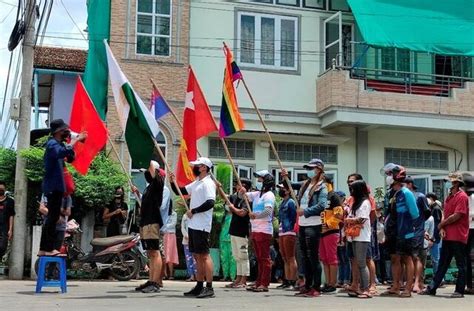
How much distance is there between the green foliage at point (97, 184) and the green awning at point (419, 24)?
799 cm

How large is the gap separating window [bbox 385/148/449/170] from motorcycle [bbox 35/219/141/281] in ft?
33.5

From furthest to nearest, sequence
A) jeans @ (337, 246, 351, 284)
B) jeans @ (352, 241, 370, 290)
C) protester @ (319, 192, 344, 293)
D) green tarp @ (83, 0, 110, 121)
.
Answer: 1. green tarp @ (83, 0, 110, 121)
2. jeans @ (337, 246, 351, 284)
3. protester @ (319, 192, 344, 293)
4. jeans @ (352, 241, 370, 290)

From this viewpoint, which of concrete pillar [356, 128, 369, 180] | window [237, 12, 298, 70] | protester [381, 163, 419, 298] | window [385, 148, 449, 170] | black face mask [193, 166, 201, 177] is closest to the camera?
black face mask [193, 166, 201, 177]

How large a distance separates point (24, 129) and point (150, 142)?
4472 millimetres

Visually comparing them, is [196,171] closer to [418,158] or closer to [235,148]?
[235,148]

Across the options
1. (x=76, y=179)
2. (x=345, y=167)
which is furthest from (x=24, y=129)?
(x=345, y=167)

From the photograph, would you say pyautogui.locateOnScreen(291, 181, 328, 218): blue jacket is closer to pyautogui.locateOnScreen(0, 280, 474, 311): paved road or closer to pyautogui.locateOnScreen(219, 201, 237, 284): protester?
pyautogui.locateOnScreen(0, 280, 474, 311): paved road

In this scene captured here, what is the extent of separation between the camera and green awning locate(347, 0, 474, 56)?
64.5ft

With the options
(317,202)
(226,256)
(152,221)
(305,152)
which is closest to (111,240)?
(226,256)

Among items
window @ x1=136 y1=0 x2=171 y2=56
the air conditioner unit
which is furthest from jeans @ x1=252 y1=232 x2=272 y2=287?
window @ x1=136 y1=0 x2=171 y2=56

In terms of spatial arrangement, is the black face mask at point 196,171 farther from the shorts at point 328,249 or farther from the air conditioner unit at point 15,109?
the air conditioner unit at point 15,109

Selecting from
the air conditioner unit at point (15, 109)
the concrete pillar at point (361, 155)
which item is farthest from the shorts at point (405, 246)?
the concrete pillar at point (361, 155)

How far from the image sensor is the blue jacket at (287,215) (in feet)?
39.2

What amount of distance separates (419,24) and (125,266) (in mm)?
11189
